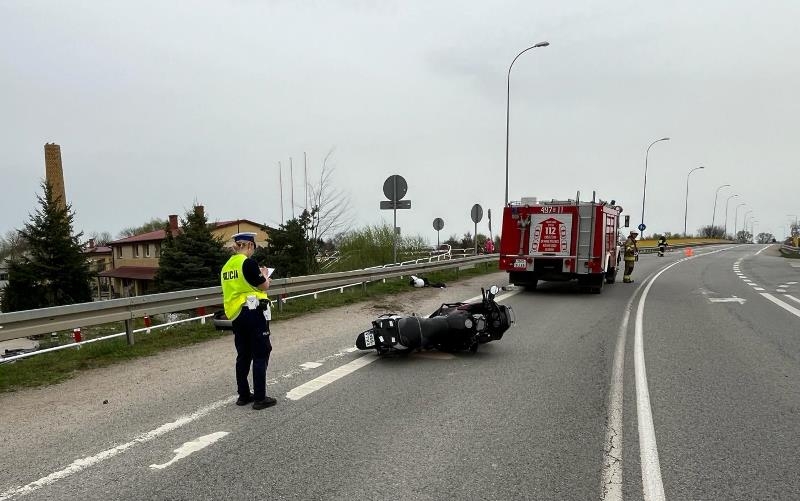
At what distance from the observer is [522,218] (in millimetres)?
14508

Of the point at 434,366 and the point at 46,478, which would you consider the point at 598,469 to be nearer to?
the point at 434,366

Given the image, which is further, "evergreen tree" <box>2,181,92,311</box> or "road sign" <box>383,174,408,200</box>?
"evergreen tree" <box>2,181,92,311</box>

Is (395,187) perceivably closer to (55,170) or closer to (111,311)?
(111,311)

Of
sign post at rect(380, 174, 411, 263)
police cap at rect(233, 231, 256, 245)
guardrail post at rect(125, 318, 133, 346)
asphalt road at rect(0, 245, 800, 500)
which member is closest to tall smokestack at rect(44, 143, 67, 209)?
sign post at rect(380, 174, 411, 263)

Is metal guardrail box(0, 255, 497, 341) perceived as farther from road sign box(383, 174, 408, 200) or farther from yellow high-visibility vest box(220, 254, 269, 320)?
road sign box(383, 174, 408, 200)

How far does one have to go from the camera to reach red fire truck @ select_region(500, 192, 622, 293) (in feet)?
45.2

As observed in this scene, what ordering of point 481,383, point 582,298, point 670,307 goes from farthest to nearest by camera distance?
1. point 582,298
2. point 670,307
3. point 481,383

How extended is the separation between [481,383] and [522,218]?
9617 millimetres

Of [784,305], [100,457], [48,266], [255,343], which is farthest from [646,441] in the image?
[48,266]

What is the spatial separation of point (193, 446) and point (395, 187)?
1154 centimetres

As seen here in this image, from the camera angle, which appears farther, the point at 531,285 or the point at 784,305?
the point at 531,285

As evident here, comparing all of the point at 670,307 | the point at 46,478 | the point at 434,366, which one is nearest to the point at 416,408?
the point at 434,366

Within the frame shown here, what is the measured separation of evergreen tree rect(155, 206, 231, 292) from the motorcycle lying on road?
98.3 ft

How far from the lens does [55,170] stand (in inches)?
1734
